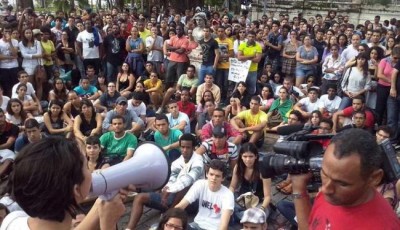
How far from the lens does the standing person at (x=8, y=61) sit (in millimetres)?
9484

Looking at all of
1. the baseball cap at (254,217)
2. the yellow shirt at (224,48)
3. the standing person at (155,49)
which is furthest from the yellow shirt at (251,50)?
the baseball cap at (254,217)

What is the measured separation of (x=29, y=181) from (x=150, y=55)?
9.75 metres

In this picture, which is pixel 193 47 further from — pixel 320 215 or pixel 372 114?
pixel 320 215

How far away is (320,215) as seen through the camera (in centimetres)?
219

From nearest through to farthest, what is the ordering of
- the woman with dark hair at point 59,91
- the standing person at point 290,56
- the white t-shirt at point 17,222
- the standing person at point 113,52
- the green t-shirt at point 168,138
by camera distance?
the white t-shirt at point 17,222, the green t-shirt at point 168,138, the woman with dark hair at point 59,91, the standing person at point 290,56, the standing person at point 113,52

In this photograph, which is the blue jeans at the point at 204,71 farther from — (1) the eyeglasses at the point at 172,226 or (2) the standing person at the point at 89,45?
(1) the eyeglasses at the point at 172,226

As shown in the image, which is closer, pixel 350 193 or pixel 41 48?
pixel 350 193

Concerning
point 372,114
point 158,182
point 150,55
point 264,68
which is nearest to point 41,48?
point 150,55

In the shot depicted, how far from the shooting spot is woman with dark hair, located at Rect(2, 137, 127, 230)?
171 centimetres

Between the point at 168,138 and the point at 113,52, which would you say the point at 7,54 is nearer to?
the point at 113,52

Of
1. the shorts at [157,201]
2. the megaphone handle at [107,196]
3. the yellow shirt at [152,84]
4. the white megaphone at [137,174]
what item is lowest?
the shorts at [157,201]

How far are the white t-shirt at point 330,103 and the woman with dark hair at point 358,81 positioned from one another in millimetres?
112

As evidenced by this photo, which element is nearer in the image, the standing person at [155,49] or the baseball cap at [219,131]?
the baseball cap at [219,131]

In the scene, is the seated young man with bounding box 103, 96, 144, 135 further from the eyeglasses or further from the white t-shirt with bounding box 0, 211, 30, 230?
the white t-shirt with bounding box 0, 211, 30, 230
